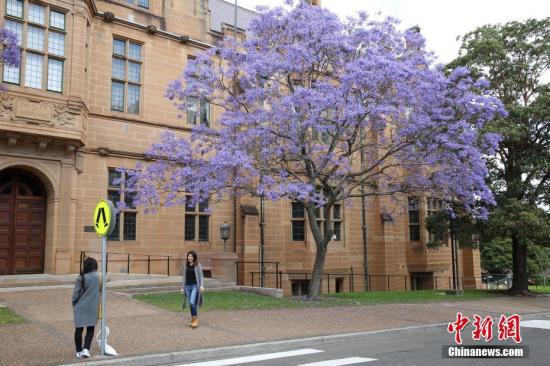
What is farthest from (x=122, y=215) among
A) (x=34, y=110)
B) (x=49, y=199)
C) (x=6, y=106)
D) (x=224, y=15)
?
(x=224, y=15)

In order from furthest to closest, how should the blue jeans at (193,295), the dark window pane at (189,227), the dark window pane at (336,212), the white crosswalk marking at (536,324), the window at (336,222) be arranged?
1. the dark window pane at (336,212)
2. the window at (336,222)
3. the dark window pane at (189,227)
4. the white crosswalk marking at (536,324)
5. the blue jeans at (193,295)

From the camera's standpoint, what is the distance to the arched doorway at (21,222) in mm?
17234

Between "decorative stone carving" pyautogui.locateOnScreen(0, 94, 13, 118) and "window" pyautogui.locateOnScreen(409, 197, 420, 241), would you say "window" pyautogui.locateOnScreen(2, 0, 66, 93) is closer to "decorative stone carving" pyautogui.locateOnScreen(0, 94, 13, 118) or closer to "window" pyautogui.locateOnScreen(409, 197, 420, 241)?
"decorative stone carving" pyautogui.locateOnScreen(0, 94, 13, 118)

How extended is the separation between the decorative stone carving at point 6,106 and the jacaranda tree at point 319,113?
14.2 ft

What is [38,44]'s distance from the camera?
58.0 feet

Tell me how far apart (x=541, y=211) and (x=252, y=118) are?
12413 mm

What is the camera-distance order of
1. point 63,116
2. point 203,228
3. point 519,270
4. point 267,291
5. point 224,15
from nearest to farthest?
point 63,116 → point 267,291 → point 203,228 → point 519,270 → point 224,15

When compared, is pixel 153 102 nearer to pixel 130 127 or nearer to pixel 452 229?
pixel 130 127

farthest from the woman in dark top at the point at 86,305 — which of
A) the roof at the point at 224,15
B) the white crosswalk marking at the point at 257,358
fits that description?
the roof at the point at 224,15

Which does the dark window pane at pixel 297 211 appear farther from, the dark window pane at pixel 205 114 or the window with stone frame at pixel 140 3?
the window with stone frame at pixel 140 3

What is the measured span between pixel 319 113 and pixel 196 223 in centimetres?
911

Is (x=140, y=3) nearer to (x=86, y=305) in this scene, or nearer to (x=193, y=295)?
(x=193, y=295)

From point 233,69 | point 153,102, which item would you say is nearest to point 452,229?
point 233,69

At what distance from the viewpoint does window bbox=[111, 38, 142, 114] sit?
67.1 feet
